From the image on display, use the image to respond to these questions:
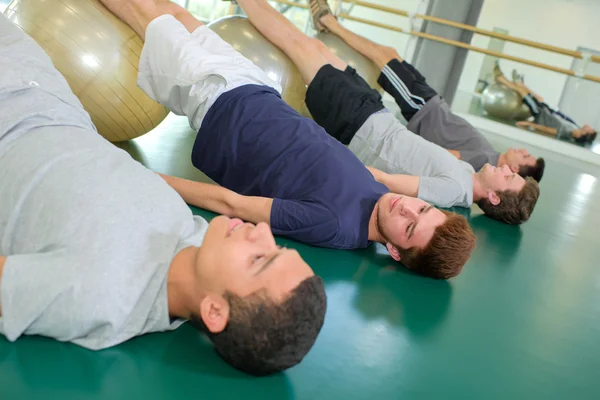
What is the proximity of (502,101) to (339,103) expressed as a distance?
471 cm

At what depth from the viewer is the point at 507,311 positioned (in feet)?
6.56

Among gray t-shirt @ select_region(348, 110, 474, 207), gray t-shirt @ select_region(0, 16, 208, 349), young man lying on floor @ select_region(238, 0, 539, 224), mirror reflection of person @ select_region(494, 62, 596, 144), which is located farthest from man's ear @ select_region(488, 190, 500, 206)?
mirror reflection of person @ select_region(494, 62, 596, 144)

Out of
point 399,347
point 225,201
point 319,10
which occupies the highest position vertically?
point 319,10

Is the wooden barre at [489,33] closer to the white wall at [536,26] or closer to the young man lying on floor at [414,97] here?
the white wall at [536,26]

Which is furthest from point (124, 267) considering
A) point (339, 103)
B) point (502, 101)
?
point (502, 101)

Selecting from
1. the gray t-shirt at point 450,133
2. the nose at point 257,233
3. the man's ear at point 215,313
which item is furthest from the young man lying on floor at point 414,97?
the man's ear at point 215,313

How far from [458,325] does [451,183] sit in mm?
1077

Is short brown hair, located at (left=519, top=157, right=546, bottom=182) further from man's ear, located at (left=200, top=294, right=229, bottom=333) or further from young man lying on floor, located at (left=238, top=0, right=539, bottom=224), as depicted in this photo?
man's ear, located at (left=200, top=294, right=229, bottom=333)

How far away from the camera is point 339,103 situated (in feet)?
10.1

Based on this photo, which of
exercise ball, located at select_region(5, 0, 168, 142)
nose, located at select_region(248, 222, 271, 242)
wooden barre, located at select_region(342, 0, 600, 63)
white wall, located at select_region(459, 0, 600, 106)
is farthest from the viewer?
white wall, located at select_region(459, 0, 600, 106)

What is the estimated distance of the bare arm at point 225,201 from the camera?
1971mm

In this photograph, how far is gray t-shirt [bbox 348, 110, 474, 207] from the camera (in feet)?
8.98

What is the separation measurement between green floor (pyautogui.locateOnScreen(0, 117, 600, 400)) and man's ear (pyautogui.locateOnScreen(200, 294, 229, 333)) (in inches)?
5.3

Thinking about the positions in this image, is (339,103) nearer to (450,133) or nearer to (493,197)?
(493,197)
